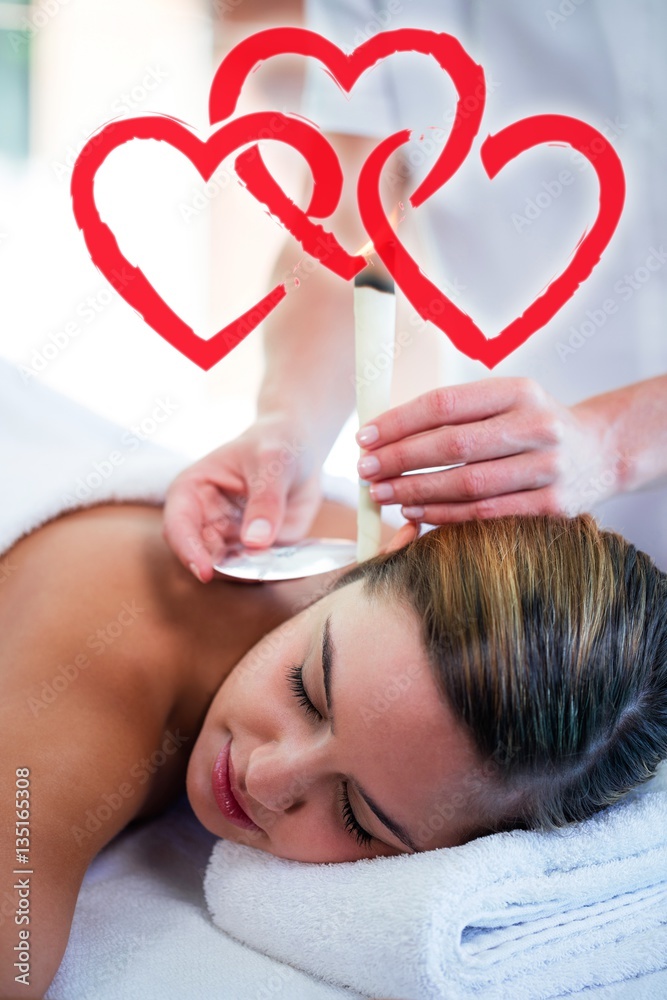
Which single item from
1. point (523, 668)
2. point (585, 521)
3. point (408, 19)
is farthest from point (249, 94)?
point (523, 668)

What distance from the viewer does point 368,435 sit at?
0.72 m

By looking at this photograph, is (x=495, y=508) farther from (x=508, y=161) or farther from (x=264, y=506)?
(x=508, y=161)

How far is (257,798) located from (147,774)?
176mm

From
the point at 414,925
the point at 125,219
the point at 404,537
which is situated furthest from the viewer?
the point at 125,219

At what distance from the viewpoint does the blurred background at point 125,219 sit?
1.43 m

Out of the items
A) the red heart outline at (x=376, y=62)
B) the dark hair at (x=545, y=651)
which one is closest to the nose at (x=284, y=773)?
the dark hair at (x=545, y=651)

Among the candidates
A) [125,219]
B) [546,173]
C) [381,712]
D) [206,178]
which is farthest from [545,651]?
[125,219]

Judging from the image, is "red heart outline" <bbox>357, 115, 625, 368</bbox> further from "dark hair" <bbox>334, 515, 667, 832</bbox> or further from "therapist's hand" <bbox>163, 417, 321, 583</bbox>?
"dark hair" <bbox>334, 515, 667, 832</bbox>

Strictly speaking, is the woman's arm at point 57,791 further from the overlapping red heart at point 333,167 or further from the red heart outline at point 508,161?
the red heart outline at point 508,161

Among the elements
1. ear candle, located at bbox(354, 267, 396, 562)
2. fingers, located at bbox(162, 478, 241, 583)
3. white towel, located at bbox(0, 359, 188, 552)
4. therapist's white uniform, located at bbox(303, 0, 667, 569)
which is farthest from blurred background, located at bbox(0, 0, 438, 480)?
ear candle, located at bbox(354, 267, 396, 562)

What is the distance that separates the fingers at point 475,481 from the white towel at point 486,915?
267 mm

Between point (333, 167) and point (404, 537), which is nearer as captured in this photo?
point (404, 537)

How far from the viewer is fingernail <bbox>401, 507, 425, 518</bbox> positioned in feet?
2.44

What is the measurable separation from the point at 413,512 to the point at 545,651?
0.21 metres
